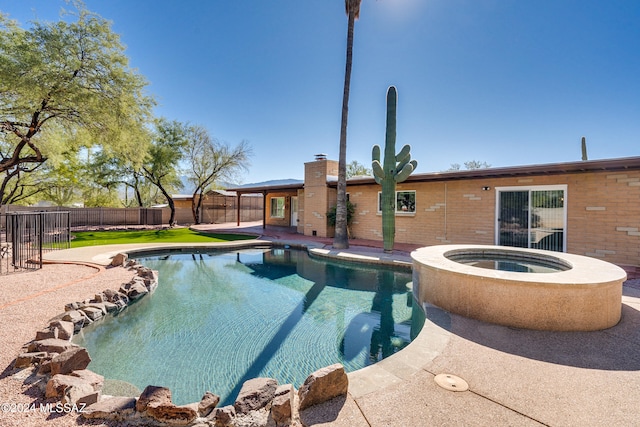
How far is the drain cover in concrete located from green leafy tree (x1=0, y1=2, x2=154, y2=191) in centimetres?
1488

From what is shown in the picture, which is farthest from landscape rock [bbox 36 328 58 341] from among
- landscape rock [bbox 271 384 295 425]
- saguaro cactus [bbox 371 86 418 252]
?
saguaro cactus [bbox 371 86 418 252]

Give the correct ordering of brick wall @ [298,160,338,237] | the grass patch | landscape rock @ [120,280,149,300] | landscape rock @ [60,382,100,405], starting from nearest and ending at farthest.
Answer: landscape rock @ [60,382,100,405] → landscape rock @ [120,280,149,300] → the grass patch → brick wall @ [298,160,338,237]

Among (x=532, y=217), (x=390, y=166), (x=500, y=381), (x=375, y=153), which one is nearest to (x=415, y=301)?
(x=500, y=381)

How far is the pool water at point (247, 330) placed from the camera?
4039 mm

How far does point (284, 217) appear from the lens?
81.5 ft

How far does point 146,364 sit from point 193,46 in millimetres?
16660

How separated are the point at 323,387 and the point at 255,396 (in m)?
0.64

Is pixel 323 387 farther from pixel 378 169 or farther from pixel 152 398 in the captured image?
pixel 378 169

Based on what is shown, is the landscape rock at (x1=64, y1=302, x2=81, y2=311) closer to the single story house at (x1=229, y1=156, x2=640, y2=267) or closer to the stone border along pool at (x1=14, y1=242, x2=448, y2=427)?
the stone border along pool at (x1=14, y1=242, x2=448, y2=427)

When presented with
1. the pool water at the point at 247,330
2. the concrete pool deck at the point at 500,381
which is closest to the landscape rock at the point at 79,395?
the pool water at the point at 247,330

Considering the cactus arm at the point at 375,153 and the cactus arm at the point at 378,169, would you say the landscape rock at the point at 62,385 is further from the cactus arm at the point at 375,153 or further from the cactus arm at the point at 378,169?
the cactus arm at the point at 375,153

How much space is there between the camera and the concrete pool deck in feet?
7.80

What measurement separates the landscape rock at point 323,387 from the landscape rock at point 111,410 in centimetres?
159

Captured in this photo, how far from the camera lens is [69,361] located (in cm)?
328
